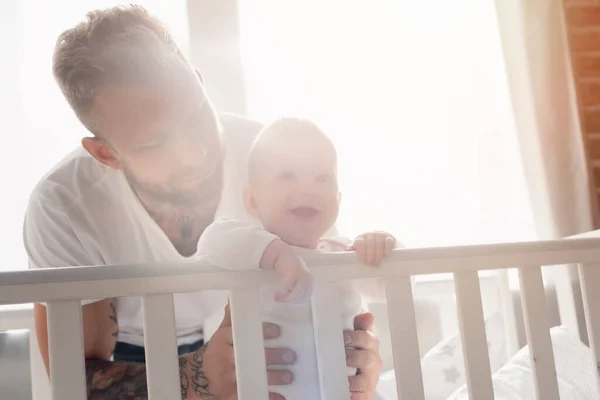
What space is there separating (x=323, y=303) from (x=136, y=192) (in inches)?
20.2

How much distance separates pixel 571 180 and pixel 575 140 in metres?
0.10

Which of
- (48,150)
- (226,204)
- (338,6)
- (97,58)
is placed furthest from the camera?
(338,6)

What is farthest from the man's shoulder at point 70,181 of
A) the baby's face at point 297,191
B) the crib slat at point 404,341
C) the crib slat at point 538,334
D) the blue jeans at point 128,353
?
the crib slat at point 538,334

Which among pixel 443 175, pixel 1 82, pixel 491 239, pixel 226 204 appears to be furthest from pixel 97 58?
pixel 491 239

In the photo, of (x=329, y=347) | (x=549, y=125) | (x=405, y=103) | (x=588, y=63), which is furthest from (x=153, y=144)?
(x=588, y=63)

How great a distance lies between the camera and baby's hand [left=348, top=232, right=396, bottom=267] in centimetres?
84

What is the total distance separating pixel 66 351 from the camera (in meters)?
0.74

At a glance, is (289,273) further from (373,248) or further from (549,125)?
(549,125)

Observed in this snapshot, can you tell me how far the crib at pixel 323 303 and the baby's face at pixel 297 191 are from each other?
173 millimetres

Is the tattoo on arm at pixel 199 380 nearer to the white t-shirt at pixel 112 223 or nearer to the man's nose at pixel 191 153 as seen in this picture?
the white t-shirt at pixel 112 223

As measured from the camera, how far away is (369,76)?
177 centimetres

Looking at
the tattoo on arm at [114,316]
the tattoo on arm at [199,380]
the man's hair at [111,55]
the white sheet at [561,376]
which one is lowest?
the white sheet at [561,376]

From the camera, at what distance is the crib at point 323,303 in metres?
0.74

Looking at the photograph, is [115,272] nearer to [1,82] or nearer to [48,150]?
[48,150]
